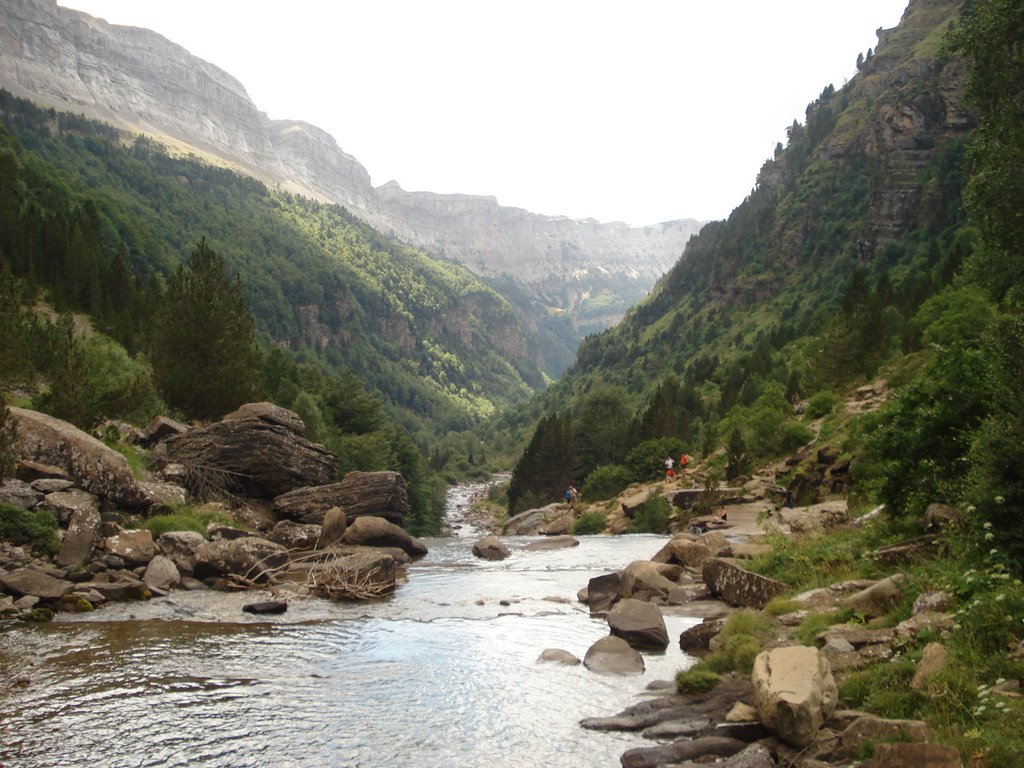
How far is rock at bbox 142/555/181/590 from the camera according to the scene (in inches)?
953

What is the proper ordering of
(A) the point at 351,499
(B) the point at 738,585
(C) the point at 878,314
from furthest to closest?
1. (C) the point at 878,314
2. (A) the point at 351,499
3. (B) the point at 738,585

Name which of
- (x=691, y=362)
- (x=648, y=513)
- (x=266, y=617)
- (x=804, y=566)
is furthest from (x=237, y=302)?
(x=691, y=362)

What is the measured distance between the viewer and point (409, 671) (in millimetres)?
17031

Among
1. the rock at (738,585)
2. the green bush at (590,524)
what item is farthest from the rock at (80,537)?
the green bush at (590,524)

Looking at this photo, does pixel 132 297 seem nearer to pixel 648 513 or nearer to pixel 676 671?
pixel 648 513

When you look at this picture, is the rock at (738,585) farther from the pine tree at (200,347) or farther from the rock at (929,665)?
the pine tree at (200,347)

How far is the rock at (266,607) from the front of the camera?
2253cm

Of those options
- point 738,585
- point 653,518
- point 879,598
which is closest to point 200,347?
point 653,518

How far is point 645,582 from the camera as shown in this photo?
25.3m

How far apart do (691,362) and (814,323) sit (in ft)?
156

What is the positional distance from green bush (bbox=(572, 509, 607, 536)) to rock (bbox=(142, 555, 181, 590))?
1645 inches

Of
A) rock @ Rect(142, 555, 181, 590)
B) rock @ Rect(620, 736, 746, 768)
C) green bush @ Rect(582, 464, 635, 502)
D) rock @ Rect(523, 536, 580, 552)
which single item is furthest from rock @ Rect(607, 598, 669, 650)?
green bush @ Rect(582, 464, 635, 502)

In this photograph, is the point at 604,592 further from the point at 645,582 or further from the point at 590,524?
the point at 590,524

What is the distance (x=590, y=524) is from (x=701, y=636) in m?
46.1
